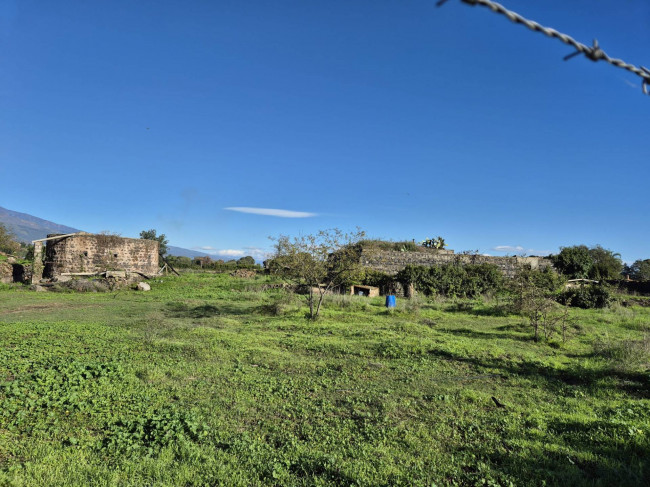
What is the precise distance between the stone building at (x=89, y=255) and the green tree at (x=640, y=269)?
48.8 metres

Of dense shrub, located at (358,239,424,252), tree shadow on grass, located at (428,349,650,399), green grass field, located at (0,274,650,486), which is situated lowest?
green grass field, located at (0,274,650,486)

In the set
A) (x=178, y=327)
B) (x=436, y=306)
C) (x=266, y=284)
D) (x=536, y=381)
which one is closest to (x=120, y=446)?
(x=536, y=381)

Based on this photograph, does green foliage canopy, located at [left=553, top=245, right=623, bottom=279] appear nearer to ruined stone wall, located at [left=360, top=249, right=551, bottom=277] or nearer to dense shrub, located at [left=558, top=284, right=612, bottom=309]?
ruined stone wall, located at [left=360, top=249, right=551, bottom=277]

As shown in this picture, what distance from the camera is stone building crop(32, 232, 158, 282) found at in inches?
1122

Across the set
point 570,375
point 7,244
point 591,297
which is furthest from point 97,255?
point 591,297

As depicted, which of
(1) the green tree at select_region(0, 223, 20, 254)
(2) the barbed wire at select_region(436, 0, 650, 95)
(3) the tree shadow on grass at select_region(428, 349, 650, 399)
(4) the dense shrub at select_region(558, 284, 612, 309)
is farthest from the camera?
(1) the green tree at select_region(0, 223, 20, 254)

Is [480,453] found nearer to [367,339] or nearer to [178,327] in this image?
[367,339]

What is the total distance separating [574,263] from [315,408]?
3155cm

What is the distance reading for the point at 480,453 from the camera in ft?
15.7

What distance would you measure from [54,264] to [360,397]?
29.8 meters

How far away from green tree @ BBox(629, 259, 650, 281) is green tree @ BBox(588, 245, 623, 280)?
5.59m

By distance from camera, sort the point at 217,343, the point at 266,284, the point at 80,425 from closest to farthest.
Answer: the point at 80,425, the point at 217,343, the point at 266,284

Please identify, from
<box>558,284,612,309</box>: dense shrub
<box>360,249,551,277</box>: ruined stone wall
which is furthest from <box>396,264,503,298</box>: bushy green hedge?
<box>558,284,612,309</box>: dense shrub

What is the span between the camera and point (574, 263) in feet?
101
